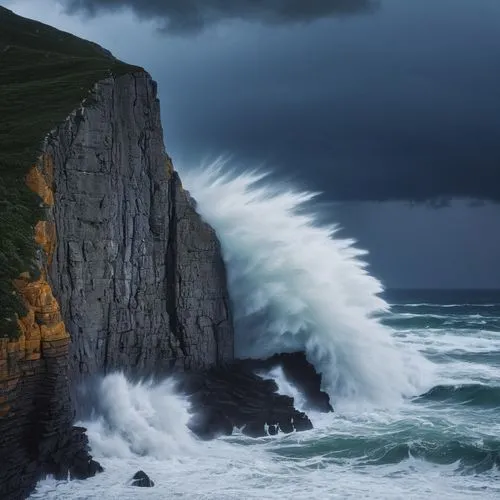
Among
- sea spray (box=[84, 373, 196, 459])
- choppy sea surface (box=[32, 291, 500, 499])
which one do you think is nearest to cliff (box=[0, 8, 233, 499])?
sea spray (box=[84, 373, 196, 459])

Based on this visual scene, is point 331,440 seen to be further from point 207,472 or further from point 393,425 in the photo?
point 207,472

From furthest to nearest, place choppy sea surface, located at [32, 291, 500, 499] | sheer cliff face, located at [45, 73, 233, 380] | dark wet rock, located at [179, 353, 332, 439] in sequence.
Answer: dark wet rock, located at [179, 353, 332, 439], sheer cliff face, located at [45, 73, 233, 380], choppy sea surface, located at [32, 291, 500, 499]

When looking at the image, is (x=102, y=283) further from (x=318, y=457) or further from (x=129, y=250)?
(x=318, y=457)

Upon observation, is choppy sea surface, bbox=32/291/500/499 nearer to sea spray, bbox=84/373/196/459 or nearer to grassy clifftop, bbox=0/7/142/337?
sea spray, bbox=84/373/196/459

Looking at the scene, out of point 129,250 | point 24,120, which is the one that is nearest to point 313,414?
point 129,250

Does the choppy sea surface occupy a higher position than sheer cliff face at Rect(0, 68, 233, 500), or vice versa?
sheer cliff face at Rect(0, 68, 233, 500)

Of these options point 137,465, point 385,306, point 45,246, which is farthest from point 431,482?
point 385,306
